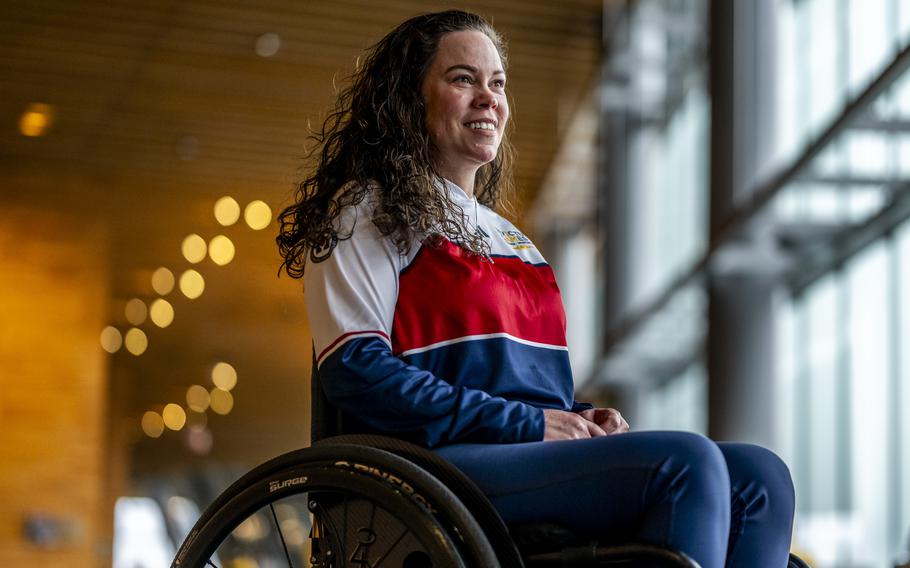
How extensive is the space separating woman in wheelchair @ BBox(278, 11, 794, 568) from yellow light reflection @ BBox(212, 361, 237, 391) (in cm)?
912

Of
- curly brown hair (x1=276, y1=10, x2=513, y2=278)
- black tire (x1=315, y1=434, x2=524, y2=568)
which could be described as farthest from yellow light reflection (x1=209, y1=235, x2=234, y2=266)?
black tire (x1=315, y1=434, x2=524, y2=568)

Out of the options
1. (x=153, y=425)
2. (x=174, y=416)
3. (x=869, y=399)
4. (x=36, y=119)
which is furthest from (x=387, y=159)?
(x=153, y=425)

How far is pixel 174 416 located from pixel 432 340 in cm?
1020

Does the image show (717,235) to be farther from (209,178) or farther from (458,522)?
(458,522)

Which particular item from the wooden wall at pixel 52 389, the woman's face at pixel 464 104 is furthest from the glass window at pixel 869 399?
the wooden wall at pixel 52 389

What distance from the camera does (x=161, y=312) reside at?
10.4 m

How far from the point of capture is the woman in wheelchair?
1.43m

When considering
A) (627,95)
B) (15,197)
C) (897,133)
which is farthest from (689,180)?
(15,197)

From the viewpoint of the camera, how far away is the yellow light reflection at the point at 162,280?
400 inches

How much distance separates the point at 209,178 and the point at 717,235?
4.32 metres

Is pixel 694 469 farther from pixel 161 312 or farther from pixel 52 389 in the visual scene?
pixel 161 312

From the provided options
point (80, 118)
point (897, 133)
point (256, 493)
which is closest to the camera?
point (256, 493)

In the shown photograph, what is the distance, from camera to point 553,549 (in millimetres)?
1449

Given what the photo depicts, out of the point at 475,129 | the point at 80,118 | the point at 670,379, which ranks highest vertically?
the point at 80,118
